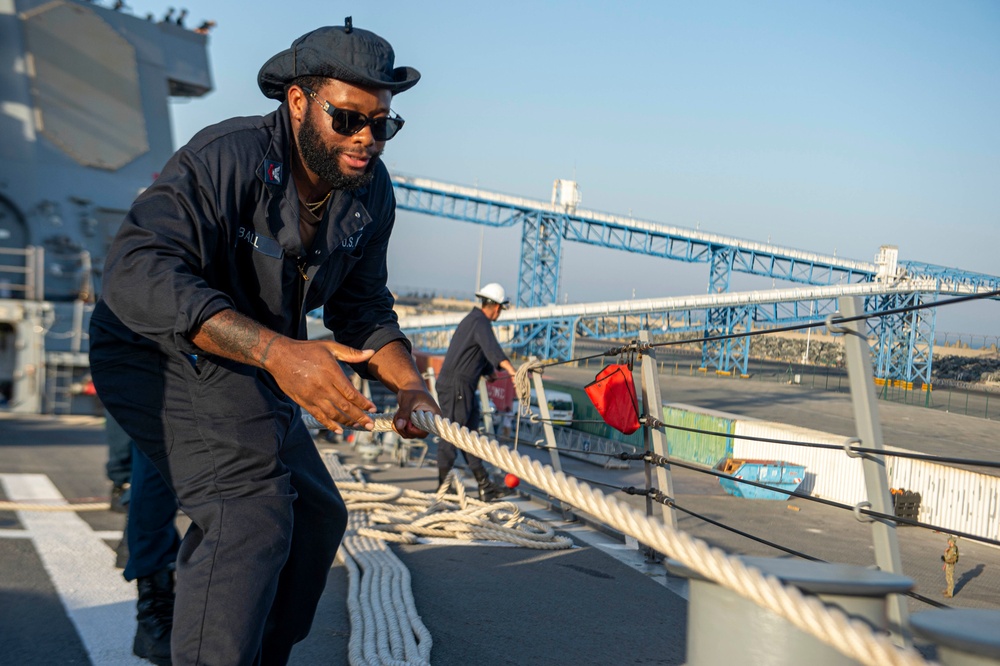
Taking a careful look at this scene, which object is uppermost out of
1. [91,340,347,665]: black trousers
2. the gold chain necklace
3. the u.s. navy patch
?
the u.s. navy patch

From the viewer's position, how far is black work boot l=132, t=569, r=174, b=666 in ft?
9.38

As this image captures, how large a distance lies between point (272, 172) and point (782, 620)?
61.8 inches

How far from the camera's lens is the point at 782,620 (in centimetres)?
112

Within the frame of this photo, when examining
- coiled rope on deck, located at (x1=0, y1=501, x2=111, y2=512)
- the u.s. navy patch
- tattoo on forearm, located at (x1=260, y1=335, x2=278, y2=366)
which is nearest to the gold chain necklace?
the u.s. navy patch

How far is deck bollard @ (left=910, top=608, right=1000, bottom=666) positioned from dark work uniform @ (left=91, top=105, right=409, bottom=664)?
4.69ft

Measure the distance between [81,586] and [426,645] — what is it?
5.54 feet

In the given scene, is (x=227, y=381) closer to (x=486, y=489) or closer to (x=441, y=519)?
(x=441, y=519)

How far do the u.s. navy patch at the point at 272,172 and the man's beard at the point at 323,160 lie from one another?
0.09 meters

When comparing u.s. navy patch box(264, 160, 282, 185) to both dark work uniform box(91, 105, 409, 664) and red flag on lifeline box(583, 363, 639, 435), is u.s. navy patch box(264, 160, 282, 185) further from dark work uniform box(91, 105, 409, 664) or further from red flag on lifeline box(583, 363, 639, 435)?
red flag on lifeline box(583, 363, 639, 435)

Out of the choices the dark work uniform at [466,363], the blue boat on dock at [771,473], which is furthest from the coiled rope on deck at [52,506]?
the blue boat on dock at [771,473]

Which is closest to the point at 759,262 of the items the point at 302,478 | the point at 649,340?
the point at 649,340

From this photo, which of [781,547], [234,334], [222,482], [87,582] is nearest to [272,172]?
[234,334]

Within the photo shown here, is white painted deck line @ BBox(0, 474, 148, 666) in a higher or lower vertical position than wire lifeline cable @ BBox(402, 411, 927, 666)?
lower

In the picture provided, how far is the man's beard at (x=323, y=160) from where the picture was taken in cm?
222
